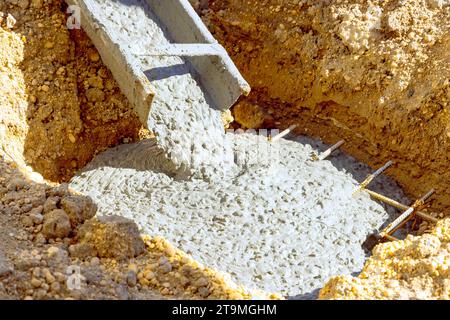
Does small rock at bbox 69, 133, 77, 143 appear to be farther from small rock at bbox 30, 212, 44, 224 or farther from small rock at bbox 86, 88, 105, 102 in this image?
small rock at bbox 30, 212, 44, 224

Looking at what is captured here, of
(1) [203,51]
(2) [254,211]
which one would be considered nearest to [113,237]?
(2) [254,211]

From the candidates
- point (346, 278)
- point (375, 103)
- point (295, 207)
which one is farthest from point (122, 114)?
point (346, 278)

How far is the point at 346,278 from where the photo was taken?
3334mm

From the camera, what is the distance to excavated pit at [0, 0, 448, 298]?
391 cm

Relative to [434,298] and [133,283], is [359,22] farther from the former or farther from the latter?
[133,283]

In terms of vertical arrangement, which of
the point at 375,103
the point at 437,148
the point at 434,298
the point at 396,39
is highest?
the point at 396,39

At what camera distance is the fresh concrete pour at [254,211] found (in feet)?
12.7

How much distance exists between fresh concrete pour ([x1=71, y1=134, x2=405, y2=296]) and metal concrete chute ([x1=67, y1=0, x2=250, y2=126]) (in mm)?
447

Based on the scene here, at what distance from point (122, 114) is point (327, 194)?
1795mm

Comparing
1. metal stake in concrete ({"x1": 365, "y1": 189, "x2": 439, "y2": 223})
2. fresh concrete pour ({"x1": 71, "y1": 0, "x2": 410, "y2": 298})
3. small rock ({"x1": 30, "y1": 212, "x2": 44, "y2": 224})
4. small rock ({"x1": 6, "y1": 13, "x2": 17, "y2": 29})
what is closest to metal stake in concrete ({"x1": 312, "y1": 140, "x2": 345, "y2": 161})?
fresh concrete pour ({"x1": 71, "y1": 0, "x2": 410, "y2": 298})

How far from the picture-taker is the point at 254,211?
4227mm

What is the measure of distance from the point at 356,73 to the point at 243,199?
1672mm

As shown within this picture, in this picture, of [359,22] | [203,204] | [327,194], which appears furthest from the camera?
[359,22]

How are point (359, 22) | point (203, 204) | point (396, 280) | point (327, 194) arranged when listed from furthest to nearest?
point (359, 22) → point (327, 194) → point (203, 204) → point (396, 280)
